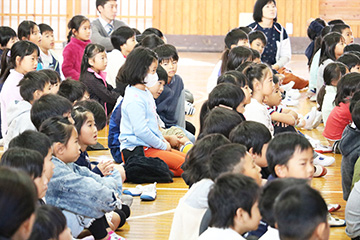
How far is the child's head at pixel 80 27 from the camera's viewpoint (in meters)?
7.11

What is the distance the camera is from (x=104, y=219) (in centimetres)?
330

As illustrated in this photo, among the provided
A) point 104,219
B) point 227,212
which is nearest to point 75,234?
point 104,219

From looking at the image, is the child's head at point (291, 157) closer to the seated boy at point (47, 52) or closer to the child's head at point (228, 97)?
the child's head at point (228, 97)

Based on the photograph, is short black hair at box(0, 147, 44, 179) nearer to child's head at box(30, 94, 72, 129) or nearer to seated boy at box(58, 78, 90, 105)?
child's head at box(30, 94, 72, 129)

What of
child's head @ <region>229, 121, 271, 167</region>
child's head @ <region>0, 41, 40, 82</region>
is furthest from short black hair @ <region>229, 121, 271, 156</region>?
child's head @ <region>0, 41, 40, 82</region>

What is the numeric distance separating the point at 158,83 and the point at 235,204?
2570 mm

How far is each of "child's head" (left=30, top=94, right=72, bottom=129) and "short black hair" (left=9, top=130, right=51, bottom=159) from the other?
2.27 ft

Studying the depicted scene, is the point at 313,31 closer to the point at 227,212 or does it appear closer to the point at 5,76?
the point at 5,76

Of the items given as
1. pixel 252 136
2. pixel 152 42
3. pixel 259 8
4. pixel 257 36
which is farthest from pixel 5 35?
pixel 252 136

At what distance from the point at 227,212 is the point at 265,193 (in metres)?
0.17

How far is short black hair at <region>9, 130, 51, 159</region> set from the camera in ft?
9.07

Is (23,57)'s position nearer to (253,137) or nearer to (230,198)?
(253,137)

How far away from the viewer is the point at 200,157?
3035 millimetres

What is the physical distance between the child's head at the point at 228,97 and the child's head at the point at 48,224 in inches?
79.2
